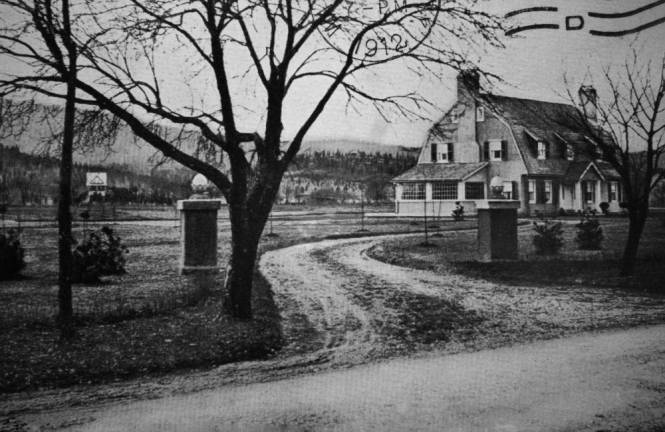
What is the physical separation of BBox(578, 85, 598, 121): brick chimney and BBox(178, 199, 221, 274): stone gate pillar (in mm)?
6997

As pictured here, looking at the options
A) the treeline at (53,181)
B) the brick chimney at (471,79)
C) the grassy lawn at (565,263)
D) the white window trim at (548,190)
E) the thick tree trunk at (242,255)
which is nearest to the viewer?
the treeline at (53,181)

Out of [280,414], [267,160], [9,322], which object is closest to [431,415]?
[280,414]

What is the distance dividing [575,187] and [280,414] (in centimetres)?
2452

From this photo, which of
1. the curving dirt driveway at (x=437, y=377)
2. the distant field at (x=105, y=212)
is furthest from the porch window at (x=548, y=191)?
the distant field at (x=105, y=212)

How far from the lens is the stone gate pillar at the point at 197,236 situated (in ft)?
32.3

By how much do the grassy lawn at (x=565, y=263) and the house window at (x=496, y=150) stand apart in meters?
13.9

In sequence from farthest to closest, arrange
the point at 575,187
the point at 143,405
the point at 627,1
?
the point at 575,187
the point at 627,1
the point at 143,405

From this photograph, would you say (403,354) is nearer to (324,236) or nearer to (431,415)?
(431,415)

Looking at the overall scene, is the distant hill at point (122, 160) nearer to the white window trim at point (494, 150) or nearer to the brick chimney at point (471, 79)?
the brick chimney at point (471, 79)

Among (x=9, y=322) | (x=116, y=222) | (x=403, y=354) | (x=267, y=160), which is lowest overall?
(x=403, y=354)

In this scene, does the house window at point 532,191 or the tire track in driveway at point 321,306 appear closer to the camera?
the tire track in driveway at point 321,306

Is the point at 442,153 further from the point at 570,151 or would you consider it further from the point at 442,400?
the point at 442,400

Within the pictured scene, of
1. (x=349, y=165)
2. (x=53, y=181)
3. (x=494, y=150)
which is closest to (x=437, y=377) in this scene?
(x=53, y=181)

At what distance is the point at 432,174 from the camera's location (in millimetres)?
28859
